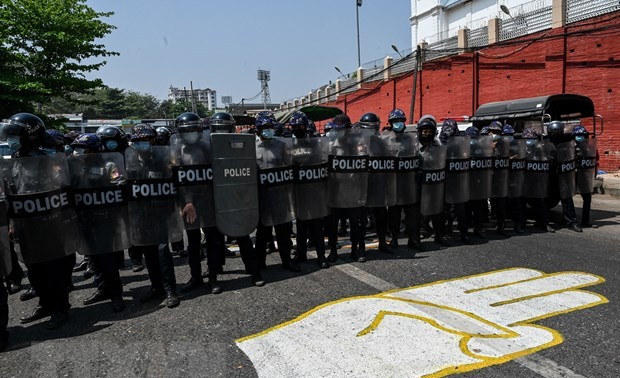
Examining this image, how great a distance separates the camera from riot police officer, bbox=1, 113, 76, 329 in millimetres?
3977

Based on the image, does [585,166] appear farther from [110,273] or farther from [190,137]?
[110,273]

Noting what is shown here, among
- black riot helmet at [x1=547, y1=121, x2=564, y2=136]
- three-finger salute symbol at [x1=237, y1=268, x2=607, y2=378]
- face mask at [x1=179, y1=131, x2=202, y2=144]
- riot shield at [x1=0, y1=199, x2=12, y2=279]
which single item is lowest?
three-finger salute symbol at [x1=237, y1=268, x2=607, y2=378]

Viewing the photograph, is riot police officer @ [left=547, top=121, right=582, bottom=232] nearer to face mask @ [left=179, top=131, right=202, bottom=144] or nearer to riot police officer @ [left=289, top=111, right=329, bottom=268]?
riot police officer @ [left=289, top=111, right=329, bottom=268]

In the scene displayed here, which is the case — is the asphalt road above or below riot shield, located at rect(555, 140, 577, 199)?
below

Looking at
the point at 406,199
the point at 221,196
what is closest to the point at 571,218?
the point at 406,199

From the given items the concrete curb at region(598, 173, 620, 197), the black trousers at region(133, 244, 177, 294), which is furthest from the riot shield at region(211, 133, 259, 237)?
the concrete curb at region(598, 173, 620, 197)

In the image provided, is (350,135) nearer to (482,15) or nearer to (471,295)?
(471,295)

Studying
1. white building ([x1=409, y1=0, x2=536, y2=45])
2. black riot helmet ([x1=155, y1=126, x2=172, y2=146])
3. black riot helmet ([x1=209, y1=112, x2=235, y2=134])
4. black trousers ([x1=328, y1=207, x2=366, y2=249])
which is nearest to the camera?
black riot helmet ([x1=209, y1=112, x2=235, y2=134])

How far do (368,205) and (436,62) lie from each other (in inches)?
730

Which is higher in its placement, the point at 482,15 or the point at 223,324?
the point at 482,15

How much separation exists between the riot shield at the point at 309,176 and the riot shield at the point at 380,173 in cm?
78

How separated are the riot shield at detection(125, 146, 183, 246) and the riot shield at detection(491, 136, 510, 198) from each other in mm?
5315

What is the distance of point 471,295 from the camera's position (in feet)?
14.4

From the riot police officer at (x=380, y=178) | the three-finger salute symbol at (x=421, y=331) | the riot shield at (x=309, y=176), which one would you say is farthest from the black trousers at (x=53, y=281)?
the riot police officer at (x=380, y=178)
